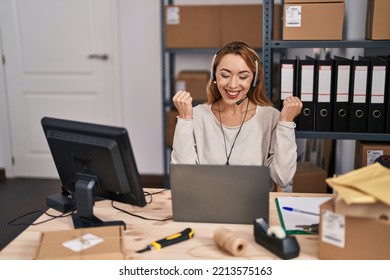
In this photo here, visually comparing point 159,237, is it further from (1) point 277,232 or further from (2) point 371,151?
(2) point 371,151

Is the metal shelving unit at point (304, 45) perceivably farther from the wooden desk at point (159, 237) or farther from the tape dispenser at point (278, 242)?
the tape dispenser at point (278, 242)

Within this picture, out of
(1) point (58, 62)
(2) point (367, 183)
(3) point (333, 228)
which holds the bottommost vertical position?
(3) point (333, 228)

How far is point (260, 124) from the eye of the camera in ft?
6.28

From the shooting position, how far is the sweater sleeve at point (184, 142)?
5.89 ft

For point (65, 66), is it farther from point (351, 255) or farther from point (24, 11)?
point (351, 255)

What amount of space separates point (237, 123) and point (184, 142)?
0.25 meters

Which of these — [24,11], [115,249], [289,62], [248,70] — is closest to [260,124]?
[248,70]

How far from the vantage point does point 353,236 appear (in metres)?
1.17

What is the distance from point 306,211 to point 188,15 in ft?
6.70

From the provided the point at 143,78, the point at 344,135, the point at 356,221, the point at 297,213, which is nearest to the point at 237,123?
the point at 297,213

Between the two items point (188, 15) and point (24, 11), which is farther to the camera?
point (24, 11)

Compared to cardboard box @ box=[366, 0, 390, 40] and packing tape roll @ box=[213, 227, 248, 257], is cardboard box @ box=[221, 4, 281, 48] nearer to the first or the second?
cardboard box @ box=[366, 0, 390, 40]

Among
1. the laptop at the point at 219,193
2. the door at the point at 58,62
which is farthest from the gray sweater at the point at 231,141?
the door at the point at 58,62

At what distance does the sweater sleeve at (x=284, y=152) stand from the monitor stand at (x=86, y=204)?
2.07 ft
